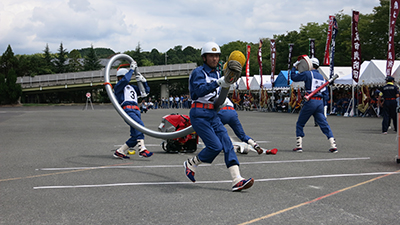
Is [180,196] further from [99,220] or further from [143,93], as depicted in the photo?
[143,93]

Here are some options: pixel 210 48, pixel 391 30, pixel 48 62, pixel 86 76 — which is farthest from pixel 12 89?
pixel 210 48

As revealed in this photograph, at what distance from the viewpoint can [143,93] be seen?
8.76 meters

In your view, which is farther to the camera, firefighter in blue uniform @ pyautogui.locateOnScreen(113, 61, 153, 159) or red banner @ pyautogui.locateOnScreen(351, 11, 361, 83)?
red banner @ pyautogui.locateOnScreen(351, 11, 361, 83)

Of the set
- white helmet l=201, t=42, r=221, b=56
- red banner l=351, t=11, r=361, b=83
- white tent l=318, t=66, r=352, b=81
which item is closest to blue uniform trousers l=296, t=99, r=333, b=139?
white helmet l=201, t=42, r=221, b=56

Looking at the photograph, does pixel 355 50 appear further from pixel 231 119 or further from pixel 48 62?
pixel 48 62

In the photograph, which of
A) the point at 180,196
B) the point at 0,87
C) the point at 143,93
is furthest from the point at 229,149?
the point at 0,87

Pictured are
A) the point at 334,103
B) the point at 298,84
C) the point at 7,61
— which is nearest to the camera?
the point at 334,103

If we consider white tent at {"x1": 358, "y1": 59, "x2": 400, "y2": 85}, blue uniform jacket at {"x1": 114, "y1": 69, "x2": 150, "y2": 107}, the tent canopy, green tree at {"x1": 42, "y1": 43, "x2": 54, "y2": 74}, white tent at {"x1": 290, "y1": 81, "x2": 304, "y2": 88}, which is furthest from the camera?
green tree at {"x1": 42, "y1": 43, "x2": 54, "y2": 74}

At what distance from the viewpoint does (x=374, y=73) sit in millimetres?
23062

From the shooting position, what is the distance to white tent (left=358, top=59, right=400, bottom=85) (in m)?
22.4

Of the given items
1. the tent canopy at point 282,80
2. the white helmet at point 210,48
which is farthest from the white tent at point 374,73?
the white helmet at point 210,48

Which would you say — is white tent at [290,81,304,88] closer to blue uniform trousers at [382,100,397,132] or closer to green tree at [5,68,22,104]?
blue uniform trousers at [382,100,397,132]

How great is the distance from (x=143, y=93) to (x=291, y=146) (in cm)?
442

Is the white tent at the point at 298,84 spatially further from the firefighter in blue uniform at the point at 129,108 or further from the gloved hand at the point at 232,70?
the gloved hand at the point at 232,70
